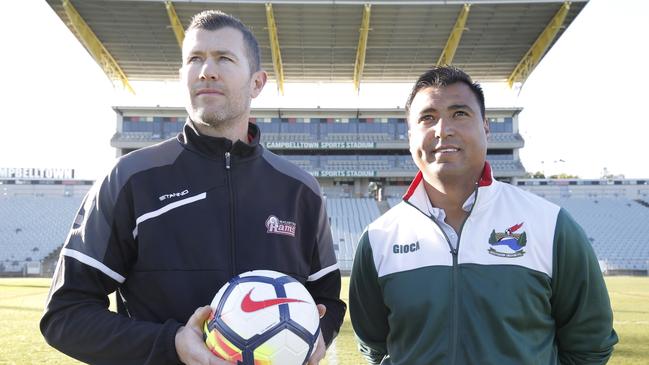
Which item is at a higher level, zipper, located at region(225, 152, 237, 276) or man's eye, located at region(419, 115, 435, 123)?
man's eye, located at region(419, 115, 435, 123)

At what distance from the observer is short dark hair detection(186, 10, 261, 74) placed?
2.14 m

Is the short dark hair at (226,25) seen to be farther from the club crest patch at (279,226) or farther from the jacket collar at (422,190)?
the jacket collar at (422,190)

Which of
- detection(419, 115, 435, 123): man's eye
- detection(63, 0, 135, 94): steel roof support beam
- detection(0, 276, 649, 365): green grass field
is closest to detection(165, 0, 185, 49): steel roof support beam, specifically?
detection(63, 0, 135, 94): steel roof support beam

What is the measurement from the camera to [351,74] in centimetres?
3431

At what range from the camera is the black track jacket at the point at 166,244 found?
187 cm

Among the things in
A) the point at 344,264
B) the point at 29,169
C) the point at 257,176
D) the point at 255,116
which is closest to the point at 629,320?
the point at 257,176

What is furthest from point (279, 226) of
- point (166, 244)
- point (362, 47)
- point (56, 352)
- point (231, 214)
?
point (362, 47)

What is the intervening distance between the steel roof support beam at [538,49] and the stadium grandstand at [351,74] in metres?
0.07

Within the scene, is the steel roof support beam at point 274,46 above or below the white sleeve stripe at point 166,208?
above

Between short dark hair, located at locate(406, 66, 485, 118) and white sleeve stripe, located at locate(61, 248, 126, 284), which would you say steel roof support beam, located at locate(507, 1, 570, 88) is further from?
white sleeve stripe, located at locate(61, 248, 126, 284)

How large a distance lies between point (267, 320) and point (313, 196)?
0.75 metres

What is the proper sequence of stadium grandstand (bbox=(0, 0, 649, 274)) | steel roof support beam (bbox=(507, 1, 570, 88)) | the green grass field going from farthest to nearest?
steel roof support beam (bbox=(507, 1, 570, 88)) < stadium grandstand (bbox=(0, 0, 649, 274)) < the green grass field

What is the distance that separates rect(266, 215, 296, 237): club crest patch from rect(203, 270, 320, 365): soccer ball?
312 millimetres

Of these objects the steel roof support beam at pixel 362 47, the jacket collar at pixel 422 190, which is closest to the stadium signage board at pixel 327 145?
the steel roof support beam at pixel 362 47
